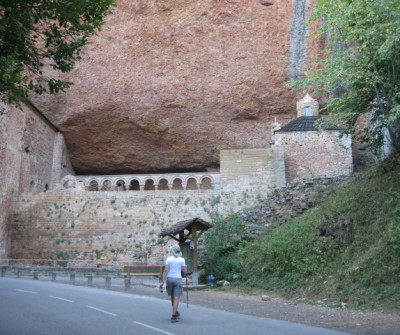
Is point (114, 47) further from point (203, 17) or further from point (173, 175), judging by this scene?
point (173, 175)

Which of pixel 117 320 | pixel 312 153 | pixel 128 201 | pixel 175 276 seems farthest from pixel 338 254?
pixel 312 153

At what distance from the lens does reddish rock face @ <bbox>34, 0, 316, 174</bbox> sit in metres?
22.6

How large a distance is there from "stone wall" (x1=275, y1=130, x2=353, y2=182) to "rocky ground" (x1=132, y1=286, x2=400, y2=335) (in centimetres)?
1241

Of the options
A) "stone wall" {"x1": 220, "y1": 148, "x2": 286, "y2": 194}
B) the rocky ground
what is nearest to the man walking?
the rocky ground

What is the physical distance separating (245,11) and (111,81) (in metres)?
8.49

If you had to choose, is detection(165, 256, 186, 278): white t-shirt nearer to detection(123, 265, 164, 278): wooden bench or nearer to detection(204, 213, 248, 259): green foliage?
detection(204, 213, 248, 259): green foliage

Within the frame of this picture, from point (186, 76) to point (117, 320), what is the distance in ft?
61.5

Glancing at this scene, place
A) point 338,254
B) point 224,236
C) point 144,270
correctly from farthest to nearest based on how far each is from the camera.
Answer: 1. point 144,270
2. point 224,236
3. point 338,254

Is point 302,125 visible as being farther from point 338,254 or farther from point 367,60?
point 338,254

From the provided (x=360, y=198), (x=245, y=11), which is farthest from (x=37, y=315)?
(x=245, y=11)

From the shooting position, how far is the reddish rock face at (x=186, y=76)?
22.6 metres

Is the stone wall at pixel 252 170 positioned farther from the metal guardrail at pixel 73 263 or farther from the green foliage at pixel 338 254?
the green foliage at pixel 338 254

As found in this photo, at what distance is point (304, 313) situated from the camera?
7234 mm

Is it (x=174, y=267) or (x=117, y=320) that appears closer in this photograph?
(x=117, y=320)
